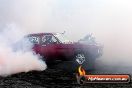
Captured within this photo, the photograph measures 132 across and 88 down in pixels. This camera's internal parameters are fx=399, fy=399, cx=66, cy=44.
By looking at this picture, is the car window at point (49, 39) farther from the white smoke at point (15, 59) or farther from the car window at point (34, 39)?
the white smoke at point (15, 59)

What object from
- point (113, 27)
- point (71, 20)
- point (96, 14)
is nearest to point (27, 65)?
point (113, 27)

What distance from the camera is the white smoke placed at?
1627 cm

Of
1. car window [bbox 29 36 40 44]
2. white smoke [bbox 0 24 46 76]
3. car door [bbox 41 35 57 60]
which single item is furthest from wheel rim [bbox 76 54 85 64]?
car window [bbox 29 36 40 44]

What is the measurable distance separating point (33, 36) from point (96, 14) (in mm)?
10302

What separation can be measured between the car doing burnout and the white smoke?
1.89 feet

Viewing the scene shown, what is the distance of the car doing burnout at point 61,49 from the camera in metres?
19.1

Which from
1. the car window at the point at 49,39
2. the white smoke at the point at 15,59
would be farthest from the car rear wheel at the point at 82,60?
the white smoke at the point at 15,59

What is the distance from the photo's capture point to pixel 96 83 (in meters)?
13.2

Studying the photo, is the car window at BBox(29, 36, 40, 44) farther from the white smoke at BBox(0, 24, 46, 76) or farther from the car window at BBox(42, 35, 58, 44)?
the white smoke at BBox(0, 24, 46, 76)

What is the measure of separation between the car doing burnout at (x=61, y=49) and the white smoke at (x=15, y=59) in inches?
22.7

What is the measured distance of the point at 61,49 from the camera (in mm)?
19203

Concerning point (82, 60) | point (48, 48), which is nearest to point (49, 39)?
point (48, 48)

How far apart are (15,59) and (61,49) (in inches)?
121

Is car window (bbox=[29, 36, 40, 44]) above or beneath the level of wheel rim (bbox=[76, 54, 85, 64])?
above
